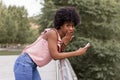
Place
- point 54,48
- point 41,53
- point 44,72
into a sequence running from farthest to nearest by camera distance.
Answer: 1. point 44,72
2. point 41,53
3. point 54,48

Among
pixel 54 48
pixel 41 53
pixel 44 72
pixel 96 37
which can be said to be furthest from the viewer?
pixel 96 37

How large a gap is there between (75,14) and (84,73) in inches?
446

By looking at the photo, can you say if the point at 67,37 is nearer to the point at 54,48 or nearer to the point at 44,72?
the point at 54,48

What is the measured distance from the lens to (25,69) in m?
3.11

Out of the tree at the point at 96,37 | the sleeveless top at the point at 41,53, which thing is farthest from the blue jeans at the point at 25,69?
the tree at the point at 96,37

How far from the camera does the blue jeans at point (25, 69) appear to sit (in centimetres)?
310

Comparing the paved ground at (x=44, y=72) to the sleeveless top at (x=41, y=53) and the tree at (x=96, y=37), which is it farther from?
the sleeveless top at (x=41, y=53)

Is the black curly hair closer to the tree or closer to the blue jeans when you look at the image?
the blue jeans

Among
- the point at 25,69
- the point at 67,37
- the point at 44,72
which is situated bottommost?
the point at 44,72

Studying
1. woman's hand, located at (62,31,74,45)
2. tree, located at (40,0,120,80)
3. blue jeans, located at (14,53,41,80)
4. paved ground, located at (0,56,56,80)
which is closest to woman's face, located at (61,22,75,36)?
woman's hand, located at (62,31,74,45)

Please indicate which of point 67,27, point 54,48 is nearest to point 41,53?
point 54,48

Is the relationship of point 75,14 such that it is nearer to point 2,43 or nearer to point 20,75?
point 20,75

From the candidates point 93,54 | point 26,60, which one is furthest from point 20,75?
point 93,54

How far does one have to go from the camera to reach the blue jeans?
10.2 ft
